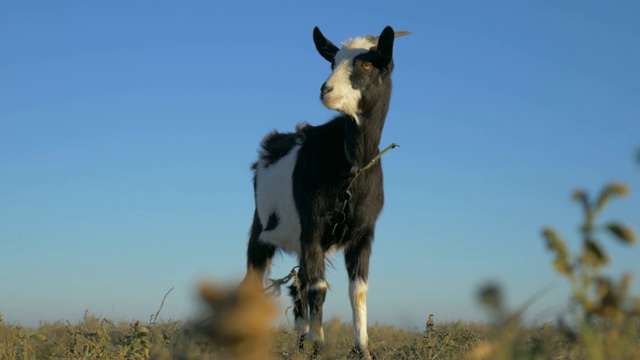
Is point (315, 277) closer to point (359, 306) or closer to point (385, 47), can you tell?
point (359, 306)

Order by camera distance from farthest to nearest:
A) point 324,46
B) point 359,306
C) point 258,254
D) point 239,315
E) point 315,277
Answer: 1. point 258,254
2. point 324,46
3. point 359,306
4. point 315,277
5. point 239,315

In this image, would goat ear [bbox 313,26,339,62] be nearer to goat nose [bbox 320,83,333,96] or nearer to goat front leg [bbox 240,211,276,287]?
goat nose [bbox 320,83,333,96]

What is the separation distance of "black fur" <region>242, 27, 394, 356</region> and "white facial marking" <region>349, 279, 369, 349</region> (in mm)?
92

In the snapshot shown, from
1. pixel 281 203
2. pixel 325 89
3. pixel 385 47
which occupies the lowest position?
pixel 281 203

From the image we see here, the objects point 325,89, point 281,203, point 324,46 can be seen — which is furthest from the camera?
point 281,203

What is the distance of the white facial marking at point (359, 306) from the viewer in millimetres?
7570

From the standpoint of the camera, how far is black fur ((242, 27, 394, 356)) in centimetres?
753

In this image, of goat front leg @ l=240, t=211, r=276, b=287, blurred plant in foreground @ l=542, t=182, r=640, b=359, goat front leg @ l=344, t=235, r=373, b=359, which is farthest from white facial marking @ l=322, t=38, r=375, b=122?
blurred plant in foreground @ l=542, t=182, r=640, b=359

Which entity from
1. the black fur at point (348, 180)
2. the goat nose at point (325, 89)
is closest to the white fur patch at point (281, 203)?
the black fur at point (348, 180)

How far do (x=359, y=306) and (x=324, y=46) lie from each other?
9.56 ft

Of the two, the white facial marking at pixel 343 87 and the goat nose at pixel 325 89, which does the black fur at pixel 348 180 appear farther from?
the goat nose at pixel 325 89

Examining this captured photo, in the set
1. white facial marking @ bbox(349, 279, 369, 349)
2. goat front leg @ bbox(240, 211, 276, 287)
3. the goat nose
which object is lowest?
white facial marking @ bbox(349, 279, 369, 349)

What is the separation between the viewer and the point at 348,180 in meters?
7.65

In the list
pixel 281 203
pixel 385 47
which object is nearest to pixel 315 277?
pixel 281 203
